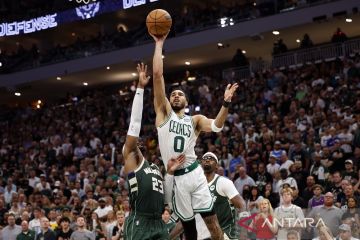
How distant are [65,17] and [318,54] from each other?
11481mm

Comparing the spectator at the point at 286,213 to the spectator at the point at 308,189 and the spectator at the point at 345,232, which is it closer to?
the spectator at the point at 345,232

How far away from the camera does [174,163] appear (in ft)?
25.5

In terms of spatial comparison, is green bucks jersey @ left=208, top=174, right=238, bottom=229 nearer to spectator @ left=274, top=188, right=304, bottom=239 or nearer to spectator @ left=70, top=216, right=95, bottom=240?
spectator @ left=274, top=188, right=304, bottom=239

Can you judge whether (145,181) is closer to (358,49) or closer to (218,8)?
(358,49)

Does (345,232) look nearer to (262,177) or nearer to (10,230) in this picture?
(262,177)

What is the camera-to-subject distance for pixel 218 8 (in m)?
29.7

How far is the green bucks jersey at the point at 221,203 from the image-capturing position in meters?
9.22

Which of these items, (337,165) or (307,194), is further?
(337,165)

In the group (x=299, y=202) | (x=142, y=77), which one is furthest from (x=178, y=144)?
(x=299, y=202)

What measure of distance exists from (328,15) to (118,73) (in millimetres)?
12348

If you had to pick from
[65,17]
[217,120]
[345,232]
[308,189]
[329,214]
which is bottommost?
[345,232]

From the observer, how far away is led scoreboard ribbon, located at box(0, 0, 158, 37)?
27.9m

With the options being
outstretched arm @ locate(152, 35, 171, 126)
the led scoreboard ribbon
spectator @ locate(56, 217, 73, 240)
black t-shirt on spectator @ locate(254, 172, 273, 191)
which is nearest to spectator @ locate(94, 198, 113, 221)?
spectator @ locate(56, 217, 73, 240)

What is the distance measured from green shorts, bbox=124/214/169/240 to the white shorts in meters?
0.33
